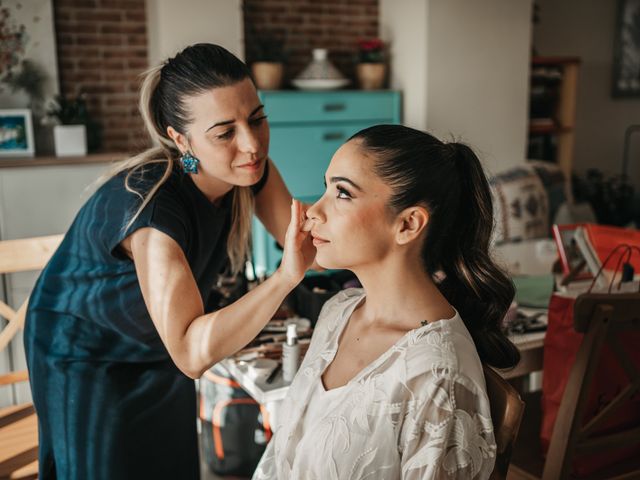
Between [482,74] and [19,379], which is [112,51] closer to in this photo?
[482,74]

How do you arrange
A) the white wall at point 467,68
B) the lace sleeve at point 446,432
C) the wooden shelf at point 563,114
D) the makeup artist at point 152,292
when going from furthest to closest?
the wooden shelf at point 563,114 → the white wall at point 467,68 → the makeup artist at point 152,292 → the lace sleeve at point 446,432

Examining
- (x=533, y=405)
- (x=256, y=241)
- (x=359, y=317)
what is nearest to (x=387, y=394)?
(x=359, y=317)

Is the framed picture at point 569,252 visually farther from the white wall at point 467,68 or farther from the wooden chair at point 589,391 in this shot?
the white wall at point 467,68

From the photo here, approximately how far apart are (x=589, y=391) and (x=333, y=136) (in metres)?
2.92

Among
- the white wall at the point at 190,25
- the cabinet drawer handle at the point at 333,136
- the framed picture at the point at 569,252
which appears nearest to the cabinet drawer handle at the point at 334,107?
the cabinet drawer handle at the point at 333,136

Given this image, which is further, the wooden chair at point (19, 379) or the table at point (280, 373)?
the wooden chair at point (19, 379)

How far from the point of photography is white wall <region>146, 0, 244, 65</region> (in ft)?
12.5

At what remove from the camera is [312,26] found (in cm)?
457

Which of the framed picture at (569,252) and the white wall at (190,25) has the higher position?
the white wall at (190,25)

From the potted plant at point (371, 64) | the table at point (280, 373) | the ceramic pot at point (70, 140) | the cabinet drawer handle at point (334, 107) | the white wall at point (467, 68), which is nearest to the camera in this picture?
the table at point (280, 373)

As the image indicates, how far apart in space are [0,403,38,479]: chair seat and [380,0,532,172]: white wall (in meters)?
3.10

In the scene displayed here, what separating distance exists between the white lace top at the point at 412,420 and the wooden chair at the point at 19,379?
98cm

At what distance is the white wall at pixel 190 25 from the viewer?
3818 millimetres

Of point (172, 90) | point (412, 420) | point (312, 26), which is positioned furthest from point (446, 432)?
point (312, 26)
